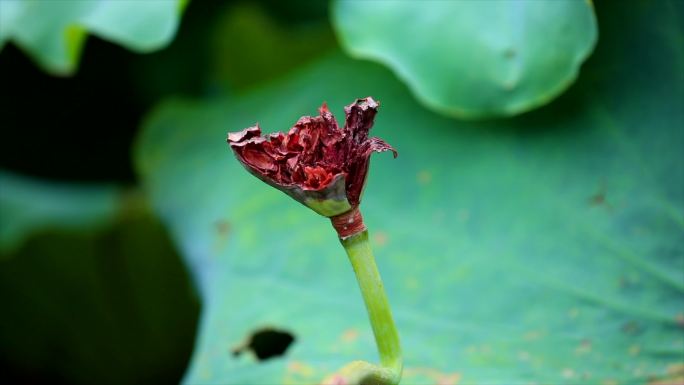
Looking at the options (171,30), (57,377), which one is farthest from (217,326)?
(57,377)

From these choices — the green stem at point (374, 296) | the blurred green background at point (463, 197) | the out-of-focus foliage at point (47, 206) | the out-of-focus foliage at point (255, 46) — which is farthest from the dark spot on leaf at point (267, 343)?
the out-of-focus foliage at point (47, 206)

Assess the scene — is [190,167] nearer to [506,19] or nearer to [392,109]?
[392,109]

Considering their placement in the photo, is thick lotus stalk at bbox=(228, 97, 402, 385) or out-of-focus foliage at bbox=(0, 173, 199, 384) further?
out-of-focus foliage at bbox=(0, 173, 199, 384)

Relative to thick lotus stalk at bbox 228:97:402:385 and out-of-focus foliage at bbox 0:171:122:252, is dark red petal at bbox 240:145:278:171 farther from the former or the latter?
out-of-focus foliage at bbox 0:171:122:252

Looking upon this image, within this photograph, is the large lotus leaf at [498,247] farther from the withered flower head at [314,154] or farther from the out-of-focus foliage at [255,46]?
the out-of-focus foliage at [255,46]

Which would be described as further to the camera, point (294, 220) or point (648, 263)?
point (294, 220)

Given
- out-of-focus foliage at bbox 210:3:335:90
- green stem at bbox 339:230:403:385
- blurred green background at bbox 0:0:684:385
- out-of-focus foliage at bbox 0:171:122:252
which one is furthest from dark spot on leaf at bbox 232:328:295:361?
out-of-focus foliage at bbox 0:171:122:252
